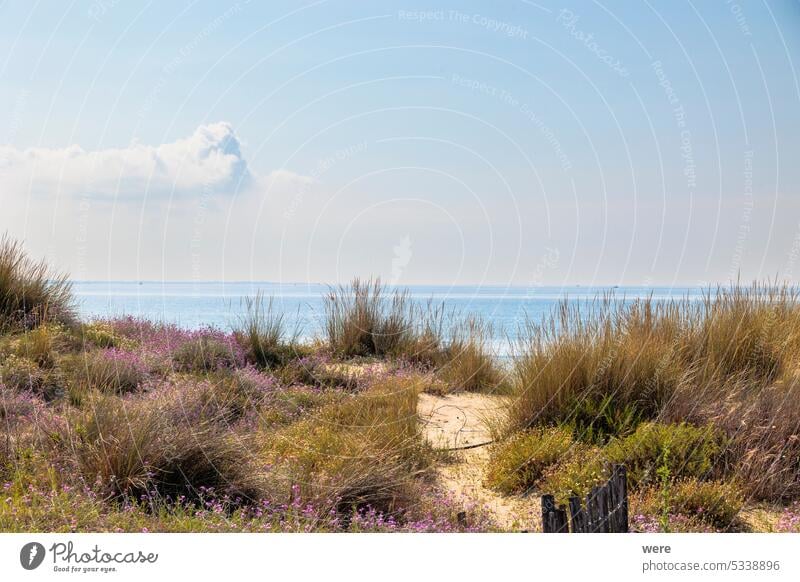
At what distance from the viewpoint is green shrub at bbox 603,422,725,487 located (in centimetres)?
570

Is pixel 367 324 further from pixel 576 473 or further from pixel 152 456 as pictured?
pixel 152 456

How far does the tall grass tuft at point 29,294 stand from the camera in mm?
10406

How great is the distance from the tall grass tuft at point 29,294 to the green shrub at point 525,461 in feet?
22.5

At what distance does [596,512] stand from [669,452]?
200 centimetres

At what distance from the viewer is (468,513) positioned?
17.2ft

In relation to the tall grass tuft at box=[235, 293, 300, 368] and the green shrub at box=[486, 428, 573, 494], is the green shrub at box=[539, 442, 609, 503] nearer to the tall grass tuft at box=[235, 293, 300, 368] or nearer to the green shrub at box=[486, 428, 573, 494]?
the green shrub at box=[486, 428, 573, 494]

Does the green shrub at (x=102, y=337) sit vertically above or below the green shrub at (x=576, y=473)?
above

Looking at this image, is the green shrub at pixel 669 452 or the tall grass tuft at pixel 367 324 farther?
Result: the tall grass tuft at pixel 367 324

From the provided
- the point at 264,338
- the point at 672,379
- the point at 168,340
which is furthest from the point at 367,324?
the point at 672,379

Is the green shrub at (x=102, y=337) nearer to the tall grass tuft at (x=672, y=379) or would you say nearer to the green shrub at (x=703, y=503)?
the tall grass tuft at (x=672, y=379)

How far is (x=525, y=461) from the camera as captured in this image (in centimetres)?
619

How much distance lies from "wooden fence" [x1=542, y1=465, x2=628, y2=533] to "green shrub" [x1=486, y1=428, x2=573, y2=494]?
1920 mm

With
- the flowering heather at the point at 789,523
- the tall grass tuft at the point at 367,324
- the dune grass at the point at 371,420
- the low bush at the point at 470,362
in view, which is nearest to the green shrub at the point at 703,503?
the dune grass at the point at 371,420
